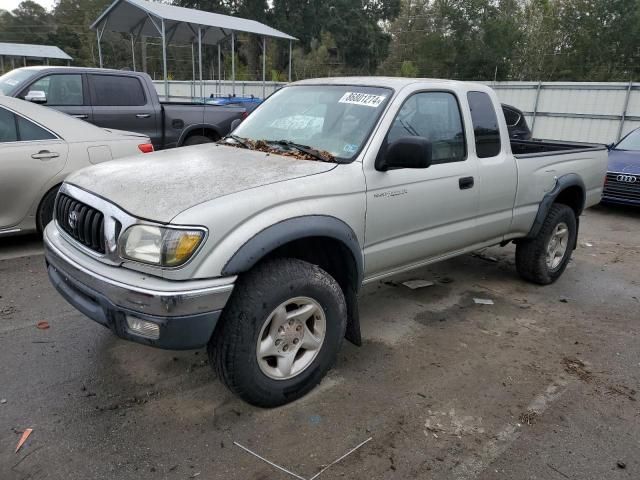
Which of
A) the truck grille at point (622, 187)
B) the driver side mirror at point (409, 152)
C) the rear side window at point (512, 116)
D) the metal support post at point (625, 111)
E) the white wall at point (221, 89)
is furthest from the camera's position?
the white wall at point (221, 89)

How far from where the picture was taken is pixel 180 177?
290cm

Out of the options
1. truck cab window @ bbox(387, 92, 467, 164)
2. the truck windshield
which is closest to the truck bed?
truck cab window @ bbox(387, 92, 467, 164)

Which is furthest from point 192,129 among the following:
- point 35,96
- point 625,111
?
point 625,111

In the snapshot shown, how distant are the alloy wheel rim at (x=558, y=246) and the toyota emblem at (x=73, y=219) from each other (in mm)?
4156

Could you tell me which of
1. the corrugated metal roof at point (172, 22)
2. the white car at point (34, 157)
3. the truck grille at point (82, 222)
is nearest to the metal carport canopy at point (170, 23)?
the corrugated metal roof at point (172, 22)

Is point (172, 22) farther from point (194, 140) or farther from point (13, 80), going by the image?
point (13, 80)

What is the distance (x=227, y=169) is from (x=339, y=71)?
41009 millimetres

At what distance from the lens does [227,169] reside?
3.04 meters

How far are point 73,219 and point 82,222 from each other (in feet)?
0.45

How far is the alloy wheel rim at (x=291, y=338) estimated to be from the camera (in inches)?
111

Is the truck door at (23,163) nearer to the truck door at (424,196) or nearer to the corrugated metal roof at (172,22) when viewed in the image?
→ the truck door at (424,196)

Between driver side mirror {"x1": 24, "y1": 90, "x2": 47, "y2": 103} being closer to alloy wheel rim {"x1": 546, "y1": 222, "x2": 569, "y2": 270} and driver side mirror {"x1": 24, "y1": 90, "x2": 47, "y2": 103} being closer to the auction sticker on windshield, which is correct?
the auction sticker on windshield

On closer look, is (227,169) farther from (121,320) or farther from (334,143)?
(121,320)

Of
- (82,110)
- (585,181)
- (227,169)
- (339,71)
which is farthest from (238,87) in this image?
(339,71)
